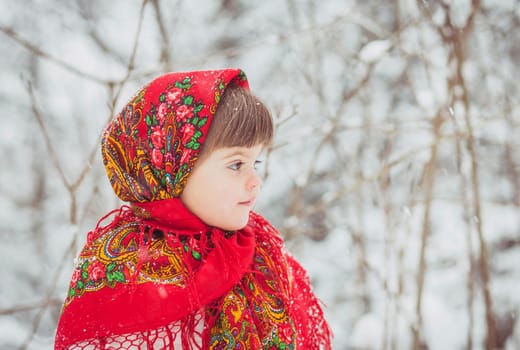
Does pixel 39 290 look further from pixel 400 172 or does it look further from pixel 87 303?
pixel 87 303

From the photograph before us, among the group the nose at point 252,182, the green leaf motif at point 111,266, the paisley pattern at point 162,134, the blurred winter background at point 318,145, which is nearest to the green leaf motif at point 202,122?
the paisley pattern at point 162,134

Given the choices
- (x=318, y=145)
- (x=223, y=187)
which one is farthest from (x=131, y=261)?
(x=318, y=145)

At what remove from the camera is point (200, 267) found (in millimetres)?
880

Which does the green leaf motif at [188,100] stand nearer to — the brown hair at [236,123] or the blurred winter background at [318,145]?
the brown hair at [236,123]

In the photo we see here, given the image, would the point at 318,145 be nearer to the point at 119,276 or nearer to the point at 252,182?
the point at 252,182

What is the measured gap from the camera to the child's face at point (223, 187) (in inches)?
35.2

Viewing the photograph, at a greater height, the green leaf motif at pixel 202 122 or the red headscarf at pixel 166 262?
the green leaf motif at pixel 202 122

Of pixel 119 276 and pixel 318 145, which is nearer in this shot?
pixel 119 276

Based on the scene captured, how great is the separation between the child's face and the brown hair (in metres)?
0.01

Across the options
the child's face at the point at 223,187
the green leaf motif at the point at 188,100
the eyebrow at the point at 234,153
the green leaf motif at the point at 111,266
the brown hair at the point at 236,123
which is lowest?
the green leaf motif at the point at 111,266

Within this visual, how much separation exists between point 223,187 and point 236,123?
4.3 inches

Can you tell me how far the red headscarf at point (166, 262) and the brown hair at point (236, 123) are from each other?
0.8 inches

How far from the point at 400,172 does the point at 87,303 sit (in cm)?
262

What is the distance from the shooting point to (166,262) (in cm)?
88
